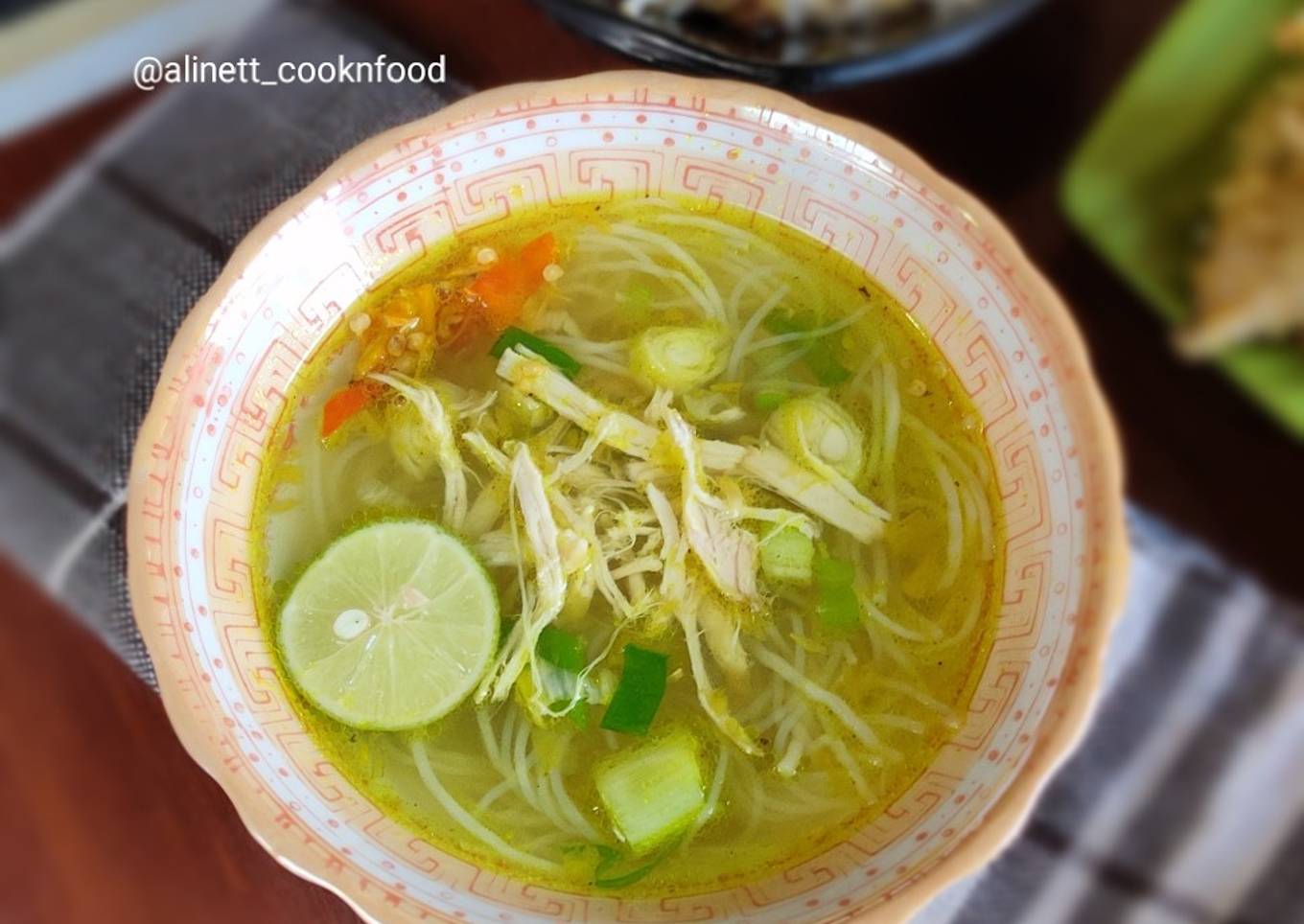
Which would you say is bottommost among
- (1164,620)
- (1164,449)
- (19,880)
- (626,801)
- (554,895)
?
(19,880)

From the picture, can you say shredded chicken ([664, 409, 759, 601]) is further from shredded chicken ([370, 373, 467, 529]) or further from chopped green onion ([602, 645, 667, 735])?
shredded chicken ([370, 373, 467, 529])

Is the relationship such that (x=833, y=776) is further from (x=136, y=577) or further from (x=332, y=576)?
(x=136, y=577)

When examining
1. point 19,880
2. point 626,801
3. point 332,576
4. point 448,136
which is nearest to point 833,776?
point 626,801

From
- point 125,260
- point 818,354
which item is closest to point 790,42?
point 818,354

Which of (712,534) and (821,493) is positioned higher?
(821,493)

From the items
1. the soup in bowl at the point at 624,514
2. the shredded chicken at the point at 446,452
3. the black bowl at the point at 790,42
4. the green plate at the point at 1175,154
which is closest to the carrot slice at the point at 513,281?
the soup in bowl at the point at 624,514

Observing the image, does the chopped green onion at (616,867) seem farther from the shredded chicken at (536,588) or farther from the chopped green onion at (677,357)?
the chopped green onion at (677,357)
